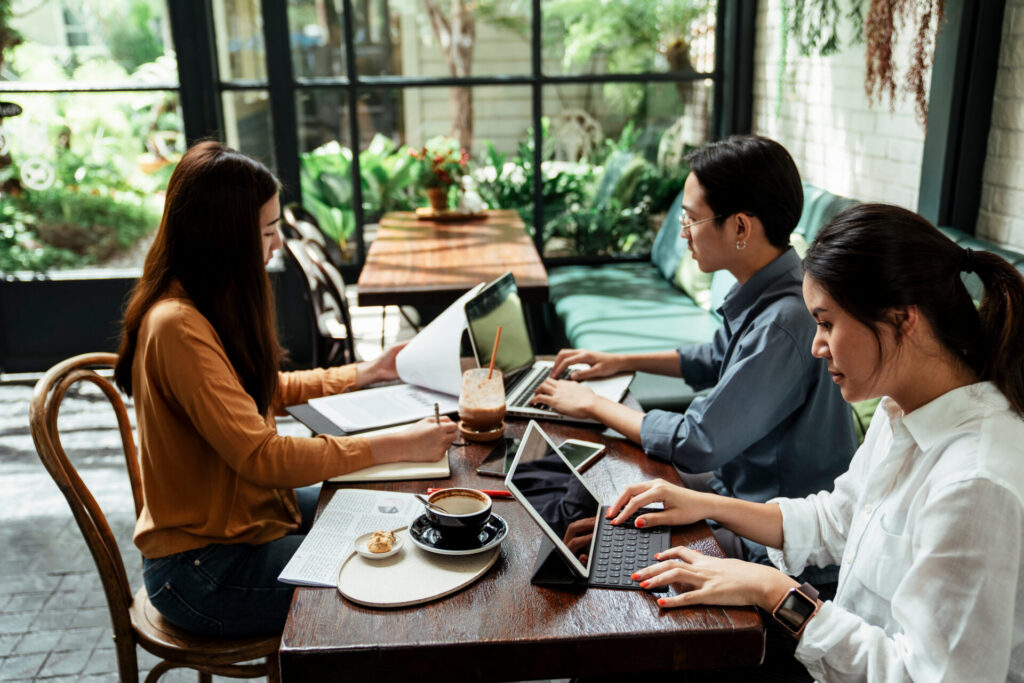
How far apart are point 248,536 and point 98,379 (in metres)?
0.51

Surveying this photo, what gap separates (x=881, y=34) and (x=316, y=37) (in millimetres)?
2730

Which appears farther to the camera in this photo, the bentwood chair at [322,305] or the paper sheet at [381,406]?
the bentwood chair at [322,305]

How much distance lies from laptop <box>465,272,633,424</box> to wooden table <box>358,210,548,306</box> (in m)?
0.95

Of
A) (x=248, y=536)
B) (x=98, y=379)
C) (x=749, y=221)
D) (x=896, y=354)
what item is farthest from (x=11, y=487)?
(x=896, y=354)

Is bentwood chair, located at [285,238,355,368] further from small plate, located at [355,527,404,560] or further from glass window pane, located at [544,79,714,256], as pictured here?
small plate, located at [355,527,404,560]

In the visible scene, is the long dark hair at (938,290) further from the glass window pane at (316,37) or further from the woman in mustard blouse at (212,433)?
the glass window pane at (316,37)

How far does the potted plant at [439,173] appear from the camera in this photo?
14.3 feet

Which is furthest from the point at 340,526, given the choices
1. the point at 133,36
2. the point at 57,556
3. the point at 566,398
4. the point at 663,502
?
the point at 133,36

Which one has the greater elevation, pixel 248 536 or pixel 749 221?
pixel 749 221

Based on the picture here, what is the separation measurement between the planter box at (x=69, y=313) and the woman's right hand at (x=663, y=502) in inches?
133

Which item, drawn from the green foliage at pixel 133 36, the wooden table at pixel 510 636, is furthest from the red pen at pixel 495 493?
the green foliage at pixel 133 36

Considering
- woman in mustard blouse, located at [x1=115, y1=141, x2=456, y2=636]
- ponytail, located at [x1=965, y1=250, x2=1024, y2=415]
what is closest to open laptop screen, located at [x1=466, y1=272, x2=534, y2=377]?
woman in mustard blouse, located at [x1=115, y1=141, x2=456, y2=636]

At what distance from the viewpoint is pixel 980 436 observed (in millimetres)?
1186

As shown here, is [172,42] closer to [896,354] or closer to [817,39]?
[817,39]
